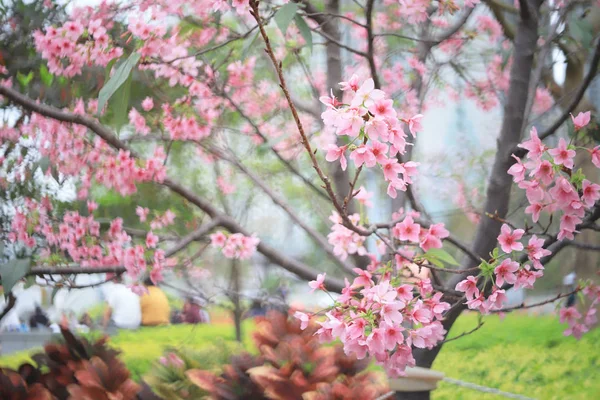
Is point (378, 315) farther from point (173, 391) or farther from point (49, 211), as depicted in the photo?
point (49, 211)

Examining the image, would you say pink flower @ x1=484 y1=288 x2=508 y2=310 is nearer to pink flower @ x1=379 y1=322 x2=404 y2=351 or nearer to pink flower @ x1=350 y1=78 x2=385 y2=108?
pink flower @ x1=379 y1=322 x2=404 y2=351

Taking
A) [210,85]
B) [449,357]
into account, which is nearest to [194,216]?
[210,85]

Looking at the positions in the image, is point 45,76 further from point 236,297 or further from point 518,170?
point 518,170

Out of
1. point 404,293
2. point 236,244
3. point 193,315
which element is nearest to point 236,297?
point 193,315

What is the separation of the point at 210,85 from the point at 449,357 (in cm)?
73

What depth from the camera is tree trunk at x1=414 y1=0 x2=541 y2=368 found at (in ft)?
2.90

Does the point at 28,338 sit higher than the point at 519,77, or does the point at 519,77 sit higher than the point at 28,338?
the point at 519,77

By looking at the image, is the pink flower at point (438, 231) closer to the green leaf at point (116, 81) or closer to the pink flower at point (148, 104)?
the green leaf at point (116, 81)

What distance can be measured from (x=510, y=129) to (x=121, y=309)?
1.26 metres

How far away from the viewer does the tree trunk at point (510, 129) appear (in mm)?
884

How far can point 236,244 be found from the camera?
119 centimetres

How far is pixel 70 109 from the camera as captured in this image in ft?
4.13

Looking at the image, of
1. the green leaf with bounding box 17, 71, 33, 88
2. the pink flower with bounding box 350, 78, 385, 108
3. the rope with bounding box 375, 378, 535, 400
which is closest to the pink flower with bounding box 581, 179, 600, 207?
the pink flower with bounding box 350, 78, 385, 108

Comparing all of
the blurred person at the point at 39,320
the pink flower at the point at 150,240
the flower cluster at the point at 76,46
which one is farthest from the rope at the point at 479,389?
the blurred person at the point at 39,320
